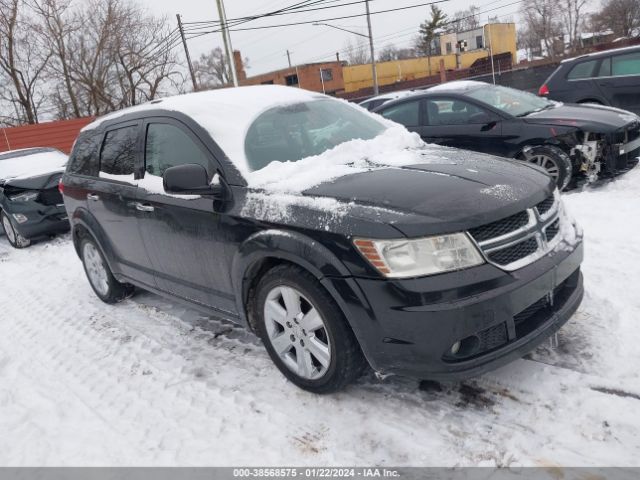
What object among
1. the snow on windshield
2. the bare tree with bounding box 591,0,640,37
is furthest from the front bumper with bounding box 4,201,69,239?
the bare tree with bounding box 591,0,640,37

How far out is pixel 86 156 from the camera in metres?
4.84

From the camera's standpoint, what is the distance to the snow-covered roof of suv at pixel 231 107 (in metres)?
3.32

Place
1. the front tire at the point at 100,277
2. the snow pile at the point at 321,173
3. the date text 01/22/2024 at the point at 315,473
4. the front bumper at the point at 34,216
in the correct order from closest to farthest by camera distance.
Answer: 1. the date text 01/22/2024 at the point at 315,473
2. the snow pile at the point at 321,173
3. the front tire at the point at 100,277
4. the front bumper at the point at 34,216

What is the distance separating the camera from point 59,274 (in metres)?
6.56

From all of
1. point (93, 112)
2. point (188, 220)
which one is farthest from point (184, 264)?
point (93, 112)

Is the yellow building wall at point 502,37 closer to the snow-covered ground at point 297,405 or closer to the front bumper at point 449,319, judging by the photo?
the snow-covered ground at point 297,405

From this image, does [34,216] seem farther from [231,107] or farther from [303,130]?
[303,130]

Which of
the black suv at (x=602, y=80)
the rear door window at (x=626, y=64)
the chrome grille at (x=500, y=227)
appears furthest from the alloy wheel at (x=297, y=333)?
the rear door window at (x=626, y=64)

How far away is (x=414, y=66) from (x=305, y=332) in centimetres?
5449

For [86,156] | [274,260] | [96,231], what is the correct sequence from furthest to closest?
[86,156], [96,231], [274,260]

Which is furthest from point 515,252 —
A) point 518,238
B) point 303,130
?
point 303,130

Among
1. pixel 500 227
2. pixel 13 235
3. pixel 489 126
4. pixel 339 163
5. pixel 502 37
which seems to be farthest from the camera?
pixel 502 37

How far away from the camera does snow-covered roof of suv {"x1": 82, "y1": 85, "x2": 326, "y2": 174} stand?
3.32 m

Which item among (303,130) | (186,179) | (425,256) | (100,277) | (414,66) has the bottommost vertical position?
(100,277)
